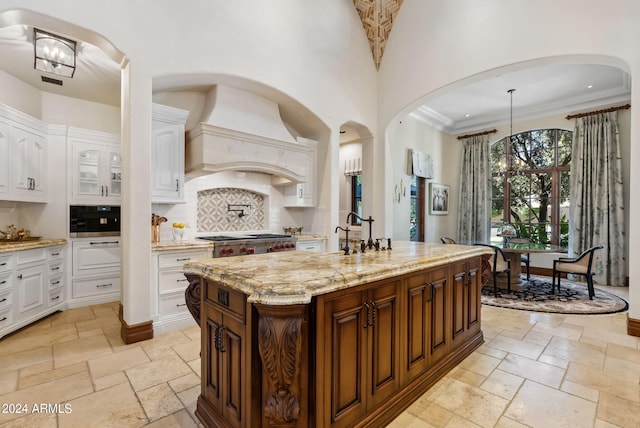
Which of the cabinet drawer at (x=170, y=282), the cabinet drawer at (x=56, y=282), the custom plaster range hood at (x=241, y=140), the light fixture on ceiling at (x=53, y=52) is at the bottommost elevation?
the cabinet drawer at (x=56, y=282)

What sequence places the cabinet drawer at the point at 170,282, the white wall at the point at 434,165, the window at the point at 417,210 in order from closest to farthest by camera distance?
1. the cabinet drawer at the point at 170,282
2. the white wall at the point at 434,165
3. the window at the point at 417,210

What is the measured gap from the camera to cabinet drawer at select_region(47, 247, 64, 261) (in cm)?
371

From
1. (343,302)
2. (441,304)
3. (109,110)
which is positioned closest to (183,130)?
(109,110)

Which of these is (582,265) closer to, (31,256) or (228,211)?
(228,211)

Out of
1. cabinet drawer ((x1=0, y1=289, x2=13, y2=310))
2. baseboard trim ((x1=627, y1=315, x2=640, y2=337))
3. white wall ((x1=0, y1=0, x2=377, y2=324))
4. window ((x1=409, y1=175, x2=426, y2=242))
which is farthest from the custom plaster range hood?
baseboard trim ((x1=627, y1=315, x2=640, y2=337))

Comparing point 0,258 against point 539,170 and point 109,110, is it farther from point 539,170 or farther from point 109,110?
point 539,170

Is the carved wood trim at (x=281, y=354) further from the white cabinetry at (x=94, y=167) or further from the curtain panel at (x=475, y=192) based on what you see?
the curtain panel at (x=475, y=192)

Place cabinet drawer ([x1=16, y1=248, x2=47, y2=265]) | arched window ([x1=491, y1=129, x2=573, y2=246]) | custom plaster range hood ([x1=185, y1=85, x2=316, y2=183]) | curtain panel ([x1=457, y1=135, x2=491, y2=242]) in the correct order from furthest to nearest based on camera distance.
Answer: curtain panel ([x1=457, y1=135, x2=491, y2=242]) → arched window ([x1=491, y1=129, x2=573, y2=246]) → custom plaster range hood ([x1=185, y1=85, x2=316, y2=183]) → cabinet drawer ([x1=16, y1=248, x2=47, y2=265])

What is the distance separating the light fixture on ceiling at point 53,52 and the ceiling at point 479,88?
11 cm

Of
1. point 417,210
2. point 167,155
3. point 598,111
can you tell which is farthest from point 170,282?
point 598,111

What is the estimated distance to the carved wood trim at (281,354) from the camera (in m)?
1.32

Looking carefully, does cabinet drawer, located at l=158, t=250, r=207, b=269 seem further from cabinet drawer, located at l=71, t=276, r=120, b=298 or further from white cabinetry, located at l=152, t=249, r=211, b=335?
cabinet drawer, located at l=71, t=276, r=120, b=298

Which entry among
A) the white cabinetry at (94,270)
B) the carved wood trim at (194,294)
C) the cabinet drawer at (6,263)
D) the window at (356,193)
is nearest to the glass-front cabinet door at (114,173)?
the white cabinetry at (94,270)

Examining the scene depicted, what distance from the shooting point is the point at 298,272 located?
5.14 feet
